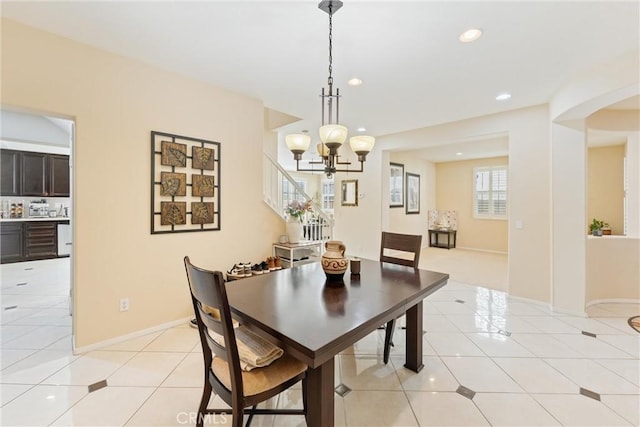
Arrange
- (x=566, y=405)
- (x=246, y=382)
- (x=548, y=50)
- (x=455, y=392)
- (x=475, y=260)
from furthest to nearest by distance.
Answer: (x=475, y=260)
(x=548, y=50)
(x=455, y=392)
(x=566, y=405)
(x=246, y=382)

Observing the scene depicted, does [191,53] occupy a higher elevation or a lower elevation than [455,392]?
higher

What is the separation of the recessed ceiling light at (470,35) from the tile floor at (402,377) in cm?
276

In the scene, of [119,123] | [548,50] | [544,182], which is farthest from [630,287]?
[119,123]

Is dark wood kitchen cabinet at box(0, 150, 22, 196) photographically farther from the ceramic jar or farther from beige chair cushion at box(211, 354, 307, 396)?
the ceramic jar

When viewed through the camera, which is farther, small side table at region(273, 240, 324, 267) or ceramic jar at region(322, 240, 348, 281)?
small side table at region(273, 240, 324, 267)

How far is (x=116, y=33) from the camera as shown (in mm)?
2312

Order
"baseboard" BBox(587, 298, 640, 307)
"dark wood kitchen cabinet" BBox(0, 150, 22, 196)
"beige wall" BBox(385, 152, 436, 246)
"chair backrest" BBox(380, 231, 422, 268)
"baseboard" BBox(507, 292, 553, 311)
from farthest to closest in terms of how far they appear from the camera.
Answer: "beige wall" BBox(385, 152, 436, 246) < "dark wood kitchen cabinet" BBox(0, 150, 22, 196) < "baseboard" BBox(587, 298, 640, 307) < "baseboard" BBox(507, 292, 553, 311) < "chair backrest" BBox(380, 231, 422, 268)

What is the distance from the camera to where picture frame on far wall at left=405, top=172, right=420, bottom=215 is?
7461 millimetres

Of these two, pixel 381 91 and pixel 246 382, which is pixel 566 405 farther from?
pixel 381 91

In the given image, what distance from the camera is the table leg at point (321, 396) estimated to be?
1.32m

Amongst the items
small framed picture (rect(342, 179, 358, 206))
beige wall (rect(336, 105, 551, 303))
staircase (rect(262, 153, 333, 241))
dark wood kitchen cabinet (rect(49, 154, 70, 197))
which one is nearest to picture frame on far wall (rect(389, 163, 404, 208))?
small framed picture (rect(342, 179, 358, 206))

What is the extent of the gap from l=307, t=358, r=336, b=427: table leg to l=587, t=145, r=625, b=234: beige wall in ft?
18.6

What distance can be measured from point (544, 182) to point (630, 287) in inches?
74.6

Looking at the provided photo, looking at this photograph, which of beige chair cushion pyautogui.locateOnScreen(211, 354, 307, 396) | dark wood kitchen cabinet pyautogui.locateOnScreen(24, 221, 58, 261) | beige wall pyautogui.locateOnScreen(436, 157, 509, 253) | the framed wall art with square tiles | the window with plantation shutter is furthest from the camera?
beige wall pyautogui.locateOnScreen(436, 157, 509, 253)
